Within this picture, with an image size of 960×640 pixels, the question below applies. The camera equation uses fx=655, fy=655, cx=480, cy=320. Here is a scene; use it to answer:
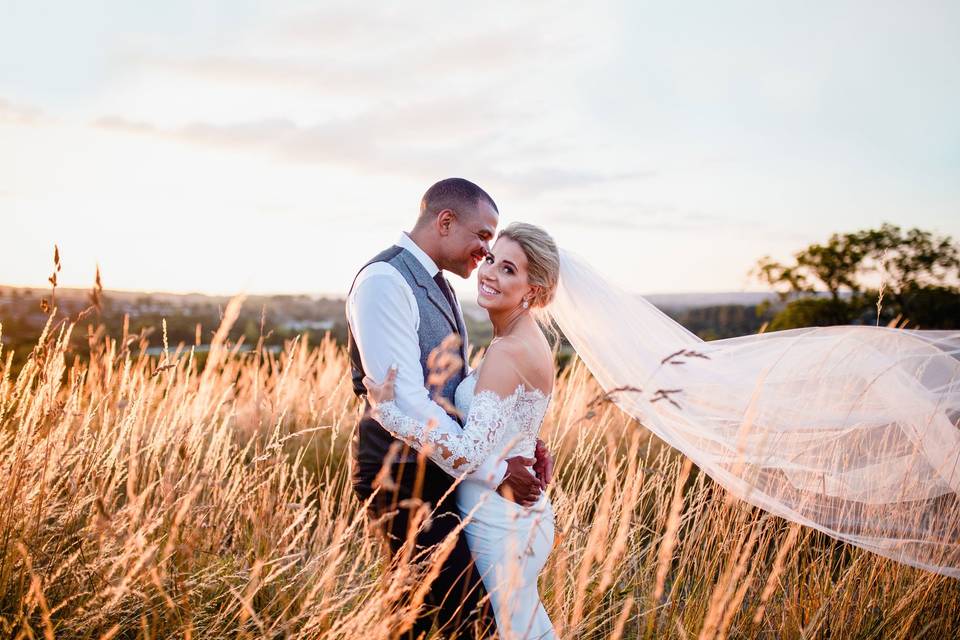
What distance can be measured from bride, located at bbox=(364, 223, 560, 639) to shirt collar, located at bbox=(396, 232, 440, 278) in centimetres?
27

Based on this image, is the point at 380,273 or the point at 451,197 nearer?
the point at 380,273

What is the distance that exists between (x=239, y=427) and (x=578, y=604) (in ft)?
18.5

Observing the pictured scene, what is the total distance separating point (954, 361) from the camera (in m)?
3.77

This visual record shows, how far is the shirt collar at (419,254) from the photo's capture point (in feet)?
10.2

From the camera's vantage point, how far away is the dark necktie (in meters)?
3.21

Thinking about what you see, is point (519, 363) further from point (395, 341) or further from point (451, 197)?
point (451, 197)

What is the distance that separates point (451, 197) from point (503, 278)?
1.58 ft

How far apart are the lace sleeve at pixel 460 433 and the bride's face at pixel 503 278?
60cm

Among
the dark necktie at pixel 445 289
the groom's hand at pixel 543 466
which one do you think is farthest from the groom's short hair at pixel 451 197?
the groom's hand at pixel 543 466

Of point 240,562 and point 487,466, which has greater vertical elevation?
point 487,466

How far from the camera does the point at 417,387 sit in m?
2.72

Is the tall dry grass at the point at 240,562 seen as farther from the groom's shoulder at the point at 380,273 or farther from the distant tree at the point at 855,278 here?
the distant tree at the point at 855,278

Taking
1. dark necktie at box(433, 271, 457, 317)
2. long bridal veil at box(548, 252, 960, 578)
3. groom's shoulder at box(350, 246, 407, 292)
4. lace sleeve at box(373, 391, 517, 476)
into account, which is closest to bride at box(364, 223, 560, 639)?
lace sleeve at box(373, 391, 517, 476)

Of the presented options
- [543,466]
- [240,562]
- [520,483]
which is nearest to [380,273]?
[520,483]
